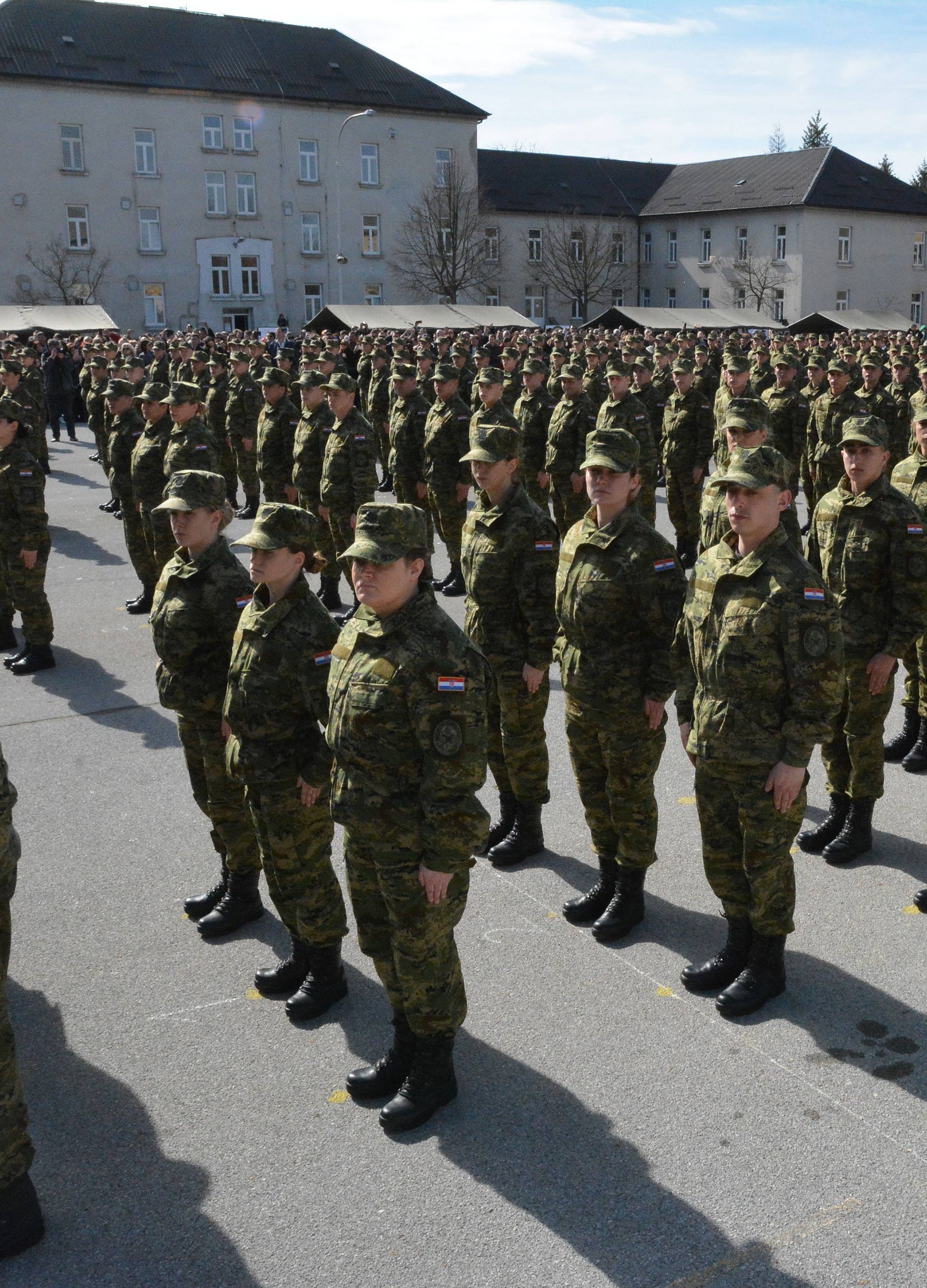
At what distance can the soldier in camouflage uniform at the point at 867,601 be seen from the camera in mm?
5695

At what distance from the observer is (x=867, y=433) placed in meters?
5.71

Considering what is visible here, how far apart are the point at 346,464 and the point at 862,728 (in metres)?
6.12

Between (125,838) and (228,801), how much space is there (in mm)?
1382

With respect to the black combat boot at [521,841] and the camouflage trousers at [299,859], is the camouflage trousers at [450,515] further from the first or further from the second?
the camouflage trousers at [299,859]

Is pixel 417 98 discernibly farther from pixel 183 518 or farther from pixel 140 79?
pixel 183 518

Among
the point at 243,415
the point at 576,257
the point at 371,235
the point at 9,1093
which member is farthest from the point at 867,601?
the point at 576,257

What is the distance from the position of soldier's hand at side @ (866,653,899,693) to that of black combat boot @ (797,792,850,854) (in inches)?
24.8

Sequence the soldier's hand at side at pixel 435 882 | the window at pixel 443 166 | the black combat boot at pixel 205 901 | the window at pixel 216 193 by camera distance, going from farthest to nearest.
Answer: the window at pixel 443 166
the window at pixel 216 193
the black combat boot at pixel 205 901
the soldier's hand at side at pixel 435 882

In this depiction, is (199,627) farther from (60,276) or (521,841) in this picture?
(60,276)

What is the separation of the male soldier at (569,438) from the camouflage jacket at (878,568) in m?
6.58

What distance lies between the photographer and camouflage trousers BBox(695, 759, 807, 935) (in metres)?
4.50

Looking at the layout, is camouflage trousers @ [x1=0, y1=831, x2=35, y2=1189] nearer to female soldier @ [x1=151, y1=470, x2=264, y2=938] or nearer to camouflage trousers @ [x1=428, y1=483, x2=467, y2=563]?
female soldier @ [x1=151, y1=470, x2=264, y2=938]

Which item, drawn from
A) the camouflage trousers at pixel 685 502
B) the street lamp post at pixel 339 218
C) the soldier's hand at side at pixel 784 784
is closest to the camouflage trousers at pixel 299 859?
the soldier's hand at side at pixel 784 784

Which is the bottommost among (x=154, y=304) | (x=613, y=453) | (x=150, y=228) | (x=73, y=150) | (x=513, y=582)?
(x=513, y=582)
